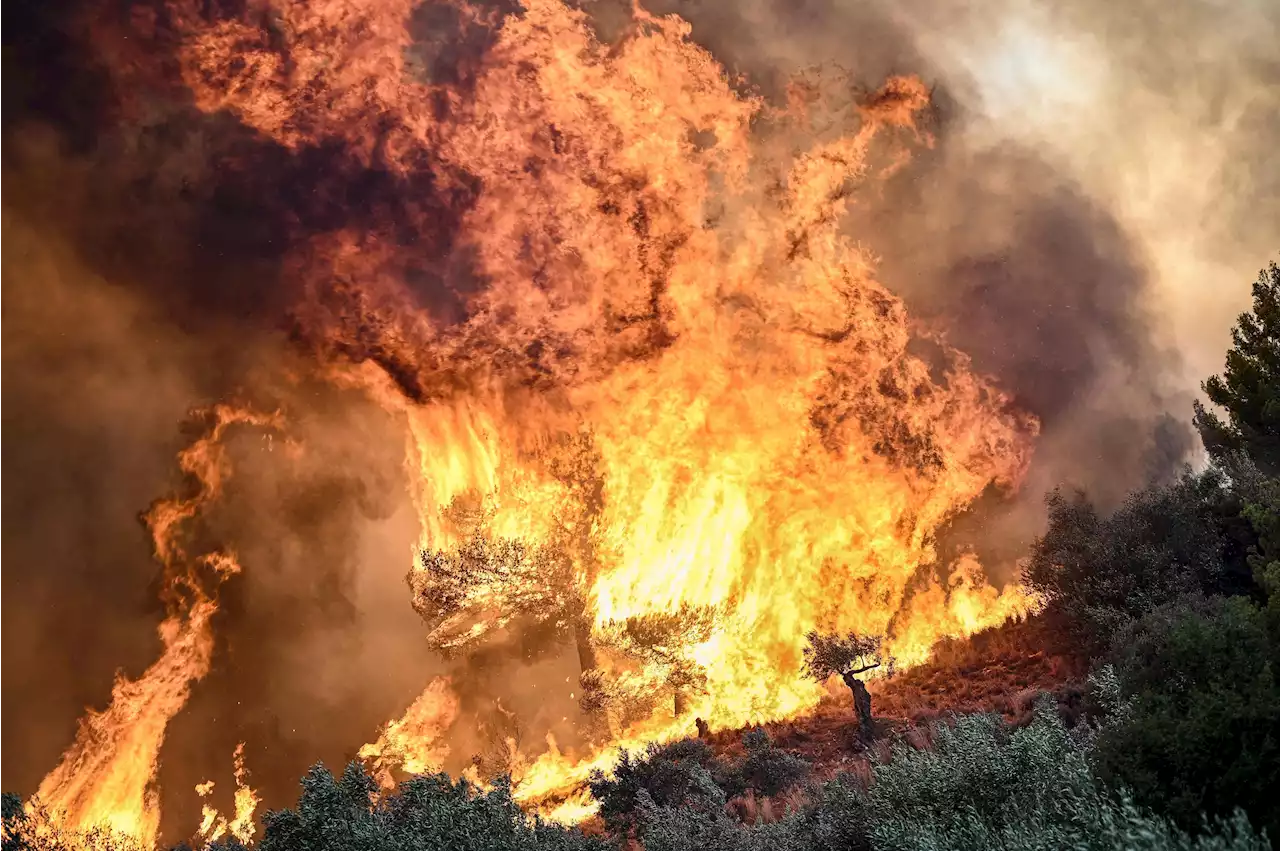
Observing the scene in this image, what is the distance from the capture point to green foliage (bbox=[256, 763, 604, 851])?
Answer: 10273 mm

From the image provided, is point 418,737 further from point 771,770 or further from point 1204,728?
point 1204,728

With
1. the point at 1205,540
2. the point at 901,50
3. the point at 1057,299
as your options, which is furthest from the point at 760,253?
the point at 1205,540

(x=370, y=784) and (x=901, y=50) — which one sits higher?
(x=901, y=50)

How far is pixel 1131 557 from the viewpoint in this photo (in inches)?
706

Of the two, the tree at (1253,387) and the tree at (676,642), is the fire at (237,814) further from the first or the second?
the tree at (1253,387)

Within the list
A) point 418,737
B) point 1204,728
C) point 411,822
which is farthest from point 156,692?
point 1204,728

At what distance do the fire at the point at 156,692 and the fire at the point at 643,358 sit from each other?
11cm

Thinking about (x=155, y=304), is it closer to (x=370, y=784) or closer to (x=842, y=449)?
(x=370, y=784)

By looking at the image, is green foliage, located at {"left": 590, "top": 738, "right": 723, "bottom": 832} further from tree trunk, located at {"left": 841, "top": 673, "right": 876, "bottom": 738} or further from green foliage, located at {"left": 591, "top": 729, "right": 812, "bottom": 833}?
tree trunk, located at {"left": 841, "top": 673, "right": 876, "bottom": 738}

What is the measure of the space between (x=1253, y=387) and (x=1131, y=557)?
9550 millimetres

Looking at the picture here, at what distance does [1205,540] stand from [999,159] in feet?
48.5

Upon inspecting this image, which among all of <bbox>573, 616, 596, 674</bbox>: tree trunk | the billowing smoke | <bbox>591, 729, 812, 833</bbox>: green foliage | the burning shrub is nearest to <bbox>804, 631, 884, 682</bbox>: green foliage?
<bbox>591, 729, 812, 833</bbox>: green foliage

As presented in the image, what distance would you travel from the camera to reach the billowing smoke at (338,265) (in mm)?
23031

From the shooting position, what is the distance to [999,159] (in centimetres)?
2638
